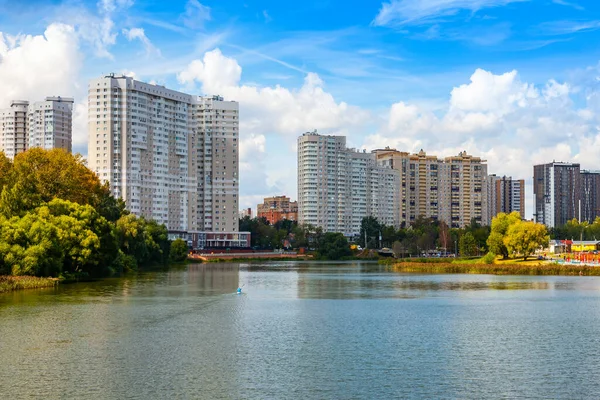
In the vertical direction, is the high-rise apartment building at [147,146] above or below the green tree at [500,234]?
above

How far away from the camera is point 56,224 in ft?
253

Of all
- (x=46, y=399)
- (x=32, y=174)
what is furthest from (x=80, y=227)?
(x=46, y=399)

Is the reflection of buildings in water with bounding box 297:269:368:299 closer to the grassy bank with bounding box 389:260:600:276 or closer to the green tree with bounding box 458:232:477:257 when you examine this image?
the grassy bank with bounding box 389:260:600:276

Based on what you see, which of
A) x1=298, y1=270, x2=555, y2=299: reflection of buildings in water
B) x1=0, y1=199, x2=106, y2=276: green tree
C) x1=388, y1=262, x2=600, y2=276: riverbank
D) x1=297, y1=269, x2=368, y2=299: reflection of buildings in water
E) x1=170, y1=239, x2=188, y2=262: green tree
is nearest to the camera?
x1=297, y1=269, x2=368, y2=299: reflection of buildings in water

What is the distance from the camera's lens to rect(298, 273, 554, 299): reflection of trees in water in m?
70.6

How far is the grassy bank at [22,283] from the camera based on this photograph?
215 feet

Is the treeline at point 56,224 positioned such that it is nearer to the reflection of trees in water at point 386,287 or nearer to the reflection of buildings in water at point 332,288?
the reflection of buildings in water at point 332,288

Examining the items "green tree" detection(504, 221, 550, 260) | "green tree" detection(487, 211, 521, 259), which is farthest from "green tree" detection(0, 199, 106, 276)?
"green tree" detection(487, 211, 521, 259)

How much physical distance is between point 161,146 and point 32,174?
98.7m

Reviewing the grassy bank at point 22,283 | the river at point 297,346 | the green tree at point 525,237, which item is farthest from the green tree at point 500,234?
the grassy bank at point 22,283

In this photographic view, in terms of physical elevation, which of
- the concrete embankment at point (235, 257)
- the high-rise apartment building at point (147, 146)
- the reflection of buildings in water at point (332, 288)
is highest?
the high-rise apartment building at point (147, 146)

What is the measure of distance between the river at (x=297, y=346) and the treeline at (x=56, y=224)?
246 inches

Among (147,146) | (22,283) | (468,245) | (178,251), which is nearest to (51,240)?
(22,283)

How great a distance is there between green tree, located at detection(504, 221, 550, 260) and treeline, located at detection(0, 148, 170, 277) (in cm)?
5915
